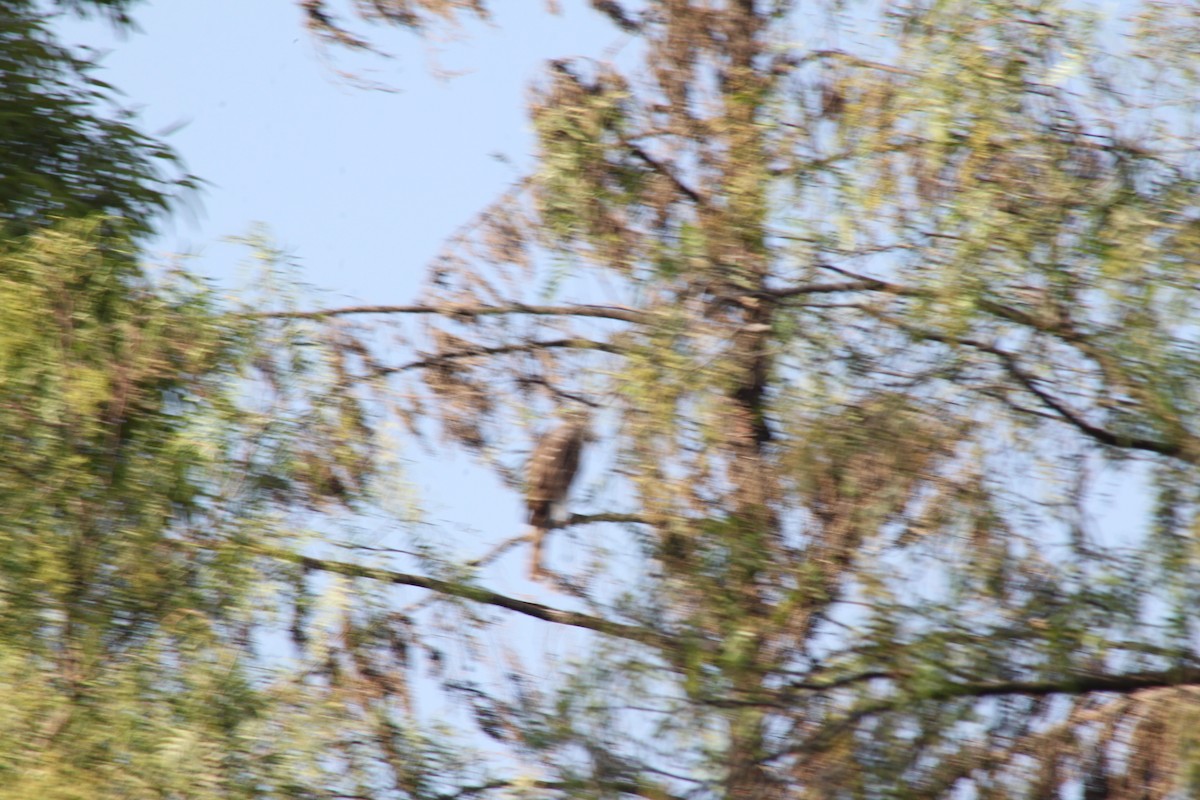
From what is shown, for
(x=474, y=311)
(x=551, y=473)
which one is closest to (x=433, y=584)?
(x=551, y=473)

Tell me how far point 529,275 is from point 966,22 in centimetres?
208

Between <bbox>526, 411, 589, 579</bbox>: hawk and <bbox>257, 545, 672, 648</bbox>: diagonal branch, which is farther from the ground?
<bbox>526, 411, 589, 579</bbox>: hawk

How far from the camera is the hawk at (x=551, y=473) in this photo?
5.04 metres

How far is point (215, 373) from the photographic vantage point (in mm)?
5398

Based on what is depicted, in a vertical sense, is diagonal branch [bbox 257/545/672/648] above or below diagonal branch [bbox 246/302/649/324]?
below

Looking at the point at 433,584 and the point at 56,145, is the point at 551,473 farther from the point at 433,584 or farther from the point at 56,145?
the point at 56,145

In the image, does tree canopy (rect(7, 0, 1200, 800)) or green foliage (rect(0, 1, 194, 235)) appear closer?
tree canopy (rect(7, 0, 1200, 800))

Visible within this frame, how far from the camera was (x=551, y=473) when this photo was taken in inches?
202

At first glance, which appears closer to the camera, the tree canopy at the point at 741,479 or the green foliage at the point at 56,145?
the tree canopy at the point at 741,479

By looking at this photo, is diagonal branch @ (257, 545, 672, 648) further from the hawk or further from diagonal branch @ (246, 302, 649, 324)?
diagonal branch @ (246, 302, 649, 324)

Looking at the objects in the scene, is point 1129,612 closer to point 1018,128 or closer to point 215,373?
point 1018,128

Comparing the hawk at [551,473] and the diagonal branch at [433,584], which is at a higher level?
the hawk at [551,473]

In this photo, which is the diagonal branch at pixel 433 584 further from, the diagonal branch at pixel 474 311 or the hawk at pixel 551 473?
the diagonal branch at pixel 474 311

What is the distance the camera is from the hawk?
5.04 meters
